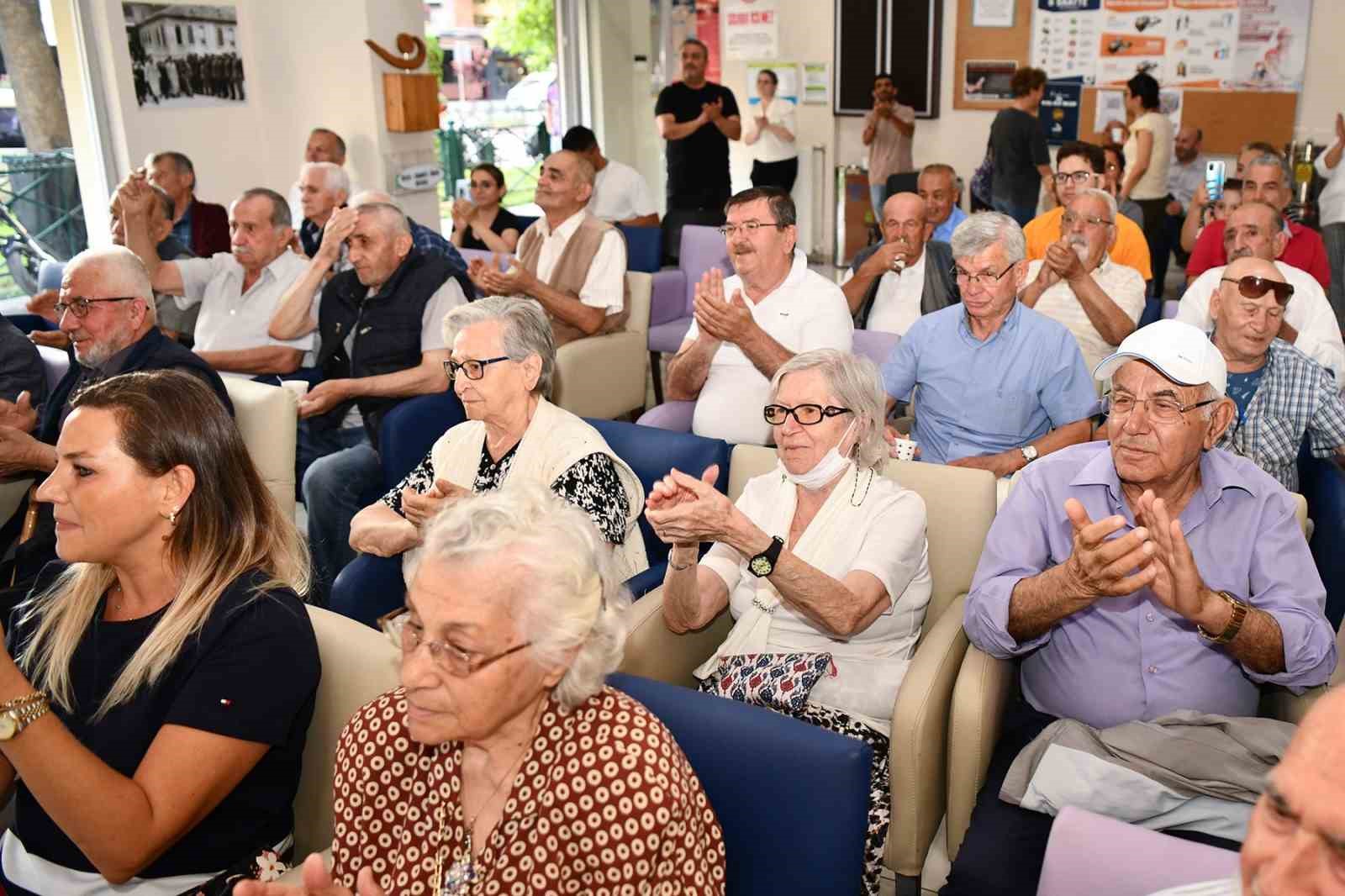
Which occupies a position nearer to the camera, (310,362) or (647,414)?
(647,414)

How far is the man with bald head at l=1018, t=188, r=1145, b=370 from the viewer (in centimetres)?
392

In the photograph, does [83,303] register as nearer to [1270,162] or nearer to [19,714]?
[19,714]

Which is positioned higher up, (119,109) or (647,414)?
(119,109)

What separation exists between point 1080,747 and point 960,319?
5.91 feet

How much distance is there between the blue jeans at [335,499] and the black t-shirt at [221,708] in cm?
166

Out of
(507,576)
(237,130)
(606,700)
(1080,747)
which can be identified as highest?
(237,130)

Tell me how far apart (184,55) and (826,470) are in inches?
210

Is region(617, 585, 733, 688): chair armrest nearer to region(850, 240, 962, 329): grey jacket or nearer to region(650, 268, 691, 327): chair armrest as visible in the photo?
region(850, 240, 962, 329): grey jacket

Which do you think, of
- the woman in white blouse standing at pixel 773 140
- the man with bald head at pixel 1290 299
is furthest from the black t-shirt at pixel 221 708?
the woman in white blouse standing at pixel 773 140

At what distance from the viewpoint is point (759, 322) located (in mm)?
3717

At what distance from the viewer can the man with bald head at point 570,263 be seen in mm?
4656

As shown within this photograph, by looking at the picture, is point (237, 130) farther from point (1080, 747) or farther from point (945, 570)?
point (1080, 747)

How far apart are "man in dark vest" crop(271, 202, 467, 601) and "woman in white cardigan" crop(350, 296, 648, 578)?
0.92 metres

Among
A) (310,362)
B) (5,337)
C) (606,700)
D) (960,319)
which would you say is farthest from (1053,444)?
(5,337)
